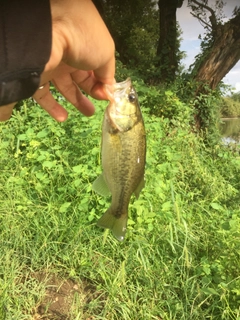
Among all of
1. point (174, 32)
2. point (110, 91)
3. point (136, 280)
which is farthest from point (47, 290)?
point (174, 32)

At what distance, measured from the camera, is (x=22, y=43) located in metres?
0.94

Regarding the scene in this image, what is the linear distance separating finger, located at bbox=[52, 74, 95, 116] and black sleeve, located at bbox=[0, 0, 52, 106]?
1.78 ft

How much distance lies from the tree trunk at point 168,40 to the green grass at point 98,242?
573cm

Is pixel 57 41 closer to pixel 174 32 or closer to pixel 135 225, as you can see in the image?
pixel 135 225

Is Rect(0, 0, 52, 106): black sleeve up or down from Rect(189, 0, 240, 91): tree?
up

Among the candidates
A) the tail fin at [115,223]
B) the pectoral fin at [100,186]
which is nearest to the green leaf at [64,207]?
the tail fin at [115,223]

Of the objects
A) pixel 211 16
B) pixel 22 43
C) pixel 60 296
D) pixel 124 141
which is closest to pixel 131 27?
pixel 211 16

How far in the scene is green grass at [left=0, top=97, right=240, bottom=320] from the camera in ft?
10.3

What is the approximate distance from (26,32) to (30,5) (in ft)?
0.24

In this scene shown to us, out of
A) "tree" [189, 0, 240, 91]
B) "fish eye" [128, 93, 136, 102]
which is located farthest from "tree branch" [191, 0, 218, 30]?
"fish eye" [128, 93, 136, 102]

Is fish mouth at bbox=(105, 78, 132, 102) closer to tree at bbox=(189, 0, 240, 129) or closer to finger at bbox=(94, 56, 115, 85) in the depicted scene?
finger at bbox=(94, 56, 115, 85)

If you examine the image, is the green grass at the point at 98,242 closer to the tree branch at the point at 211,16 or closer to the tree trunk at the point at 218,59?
the tree trunk at the point at 218,59

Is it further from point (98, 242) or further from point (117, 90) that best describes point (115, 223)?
point (98, 242)

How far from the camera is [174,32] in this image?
1048 cm
